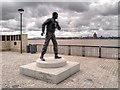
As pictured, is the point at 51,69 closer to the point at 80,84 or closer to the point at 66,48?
the point at 80,84

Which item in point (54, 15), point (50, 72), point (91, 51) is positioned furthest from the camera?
point (91, 51)

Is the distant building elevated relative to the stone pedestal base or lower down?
elevated

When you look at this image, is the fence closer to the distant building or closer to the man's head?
the distant building

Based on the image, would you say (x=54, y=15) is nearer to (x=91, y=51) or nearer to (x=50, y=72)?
(x=50, y=72)

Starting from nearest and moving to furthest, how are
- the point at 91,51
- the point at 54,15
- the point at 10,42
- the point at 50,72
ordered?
1. the point at 50,72
2. the point at 54,15
3. the point at 91,51
4. the point at 10,42

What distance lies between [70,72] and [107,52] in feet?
19.6

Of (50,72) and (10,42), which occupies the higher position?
(10,42)

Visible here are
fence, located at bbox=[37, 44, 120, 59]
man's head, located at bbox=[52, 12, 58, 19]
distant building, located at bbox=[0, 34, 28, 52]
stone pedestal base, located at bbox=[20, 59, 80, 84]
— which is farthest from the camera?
distant building, located at bbox=[0, 34, 28, 52]

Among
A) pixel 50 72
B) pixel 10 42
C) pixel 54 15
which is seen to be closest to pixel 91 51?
pixel 54 15

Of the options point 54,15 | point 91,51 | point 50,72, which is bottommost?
point 50,72

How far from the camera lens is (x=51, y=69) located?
15.6ft

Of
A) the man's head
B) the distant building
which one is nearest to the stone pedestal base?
the man's head

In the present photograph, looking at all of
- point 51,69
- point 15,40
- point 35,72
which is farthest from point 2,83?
point 15,40

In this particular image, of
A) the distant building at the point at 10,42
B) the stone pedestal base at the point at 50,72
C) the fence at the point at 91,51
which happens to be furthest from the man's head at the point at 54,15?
the distant building at the point at 10,42
